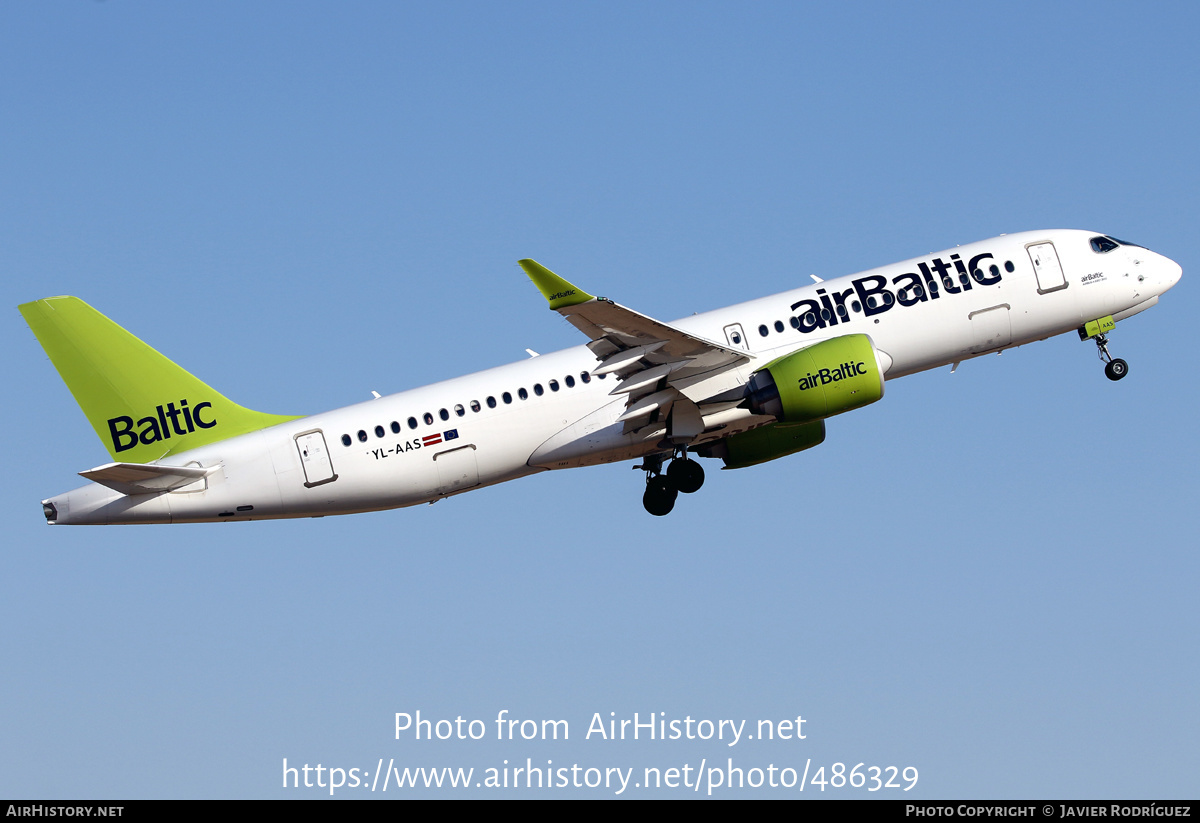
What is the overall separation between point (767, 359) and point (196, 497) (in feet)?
52.9

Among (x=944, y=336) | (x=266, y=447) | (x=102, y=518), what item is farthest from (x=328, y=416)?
(x=944, y=336)

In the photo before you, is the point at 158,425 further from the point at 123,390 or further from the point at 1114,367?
the point at 1114,367

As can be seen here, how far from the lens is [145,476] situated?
111ft

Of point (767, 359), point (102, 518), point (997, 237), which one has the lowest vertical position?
point (102, 518)

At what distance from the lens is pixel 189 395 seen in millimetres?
36312

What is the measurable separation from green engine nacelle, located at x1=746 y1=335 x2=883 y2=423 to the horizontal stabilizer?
15621mm

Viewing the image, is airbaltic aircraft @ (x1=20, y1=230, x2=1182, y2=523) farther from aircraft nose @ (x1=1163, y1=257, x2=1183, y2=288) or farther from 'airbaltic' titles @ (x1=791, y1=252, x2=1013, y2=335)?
aircraft nose @ (x1=1163, y1=257, x2=1183, y2=288)

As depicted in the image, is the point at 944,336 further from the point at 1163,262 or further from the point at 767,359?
the point at 1163,262

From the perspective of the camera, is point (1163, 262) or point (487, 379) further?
point (1163, 262)

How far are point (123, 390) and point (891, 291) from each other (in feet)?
71.6

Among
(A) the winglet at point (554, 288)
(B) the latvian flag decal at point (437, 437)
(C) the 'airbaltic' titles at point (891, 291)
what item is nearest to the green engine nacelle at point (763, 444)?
(C) the 'airbaltic' titles at point (891, 291)

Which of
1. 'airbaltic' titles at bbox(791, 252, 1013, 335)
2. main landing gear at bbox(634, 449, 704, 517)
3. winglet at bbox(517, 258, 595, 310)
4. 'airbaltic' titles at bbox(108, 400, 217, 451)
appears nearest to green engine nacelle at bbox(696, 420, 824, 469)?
main landing gear at bbox(634, 449, 704, 517)

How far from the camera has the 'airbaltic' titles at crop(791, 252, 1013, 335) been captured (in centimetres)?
3553

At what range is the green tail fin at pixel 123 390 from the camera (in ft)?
117
